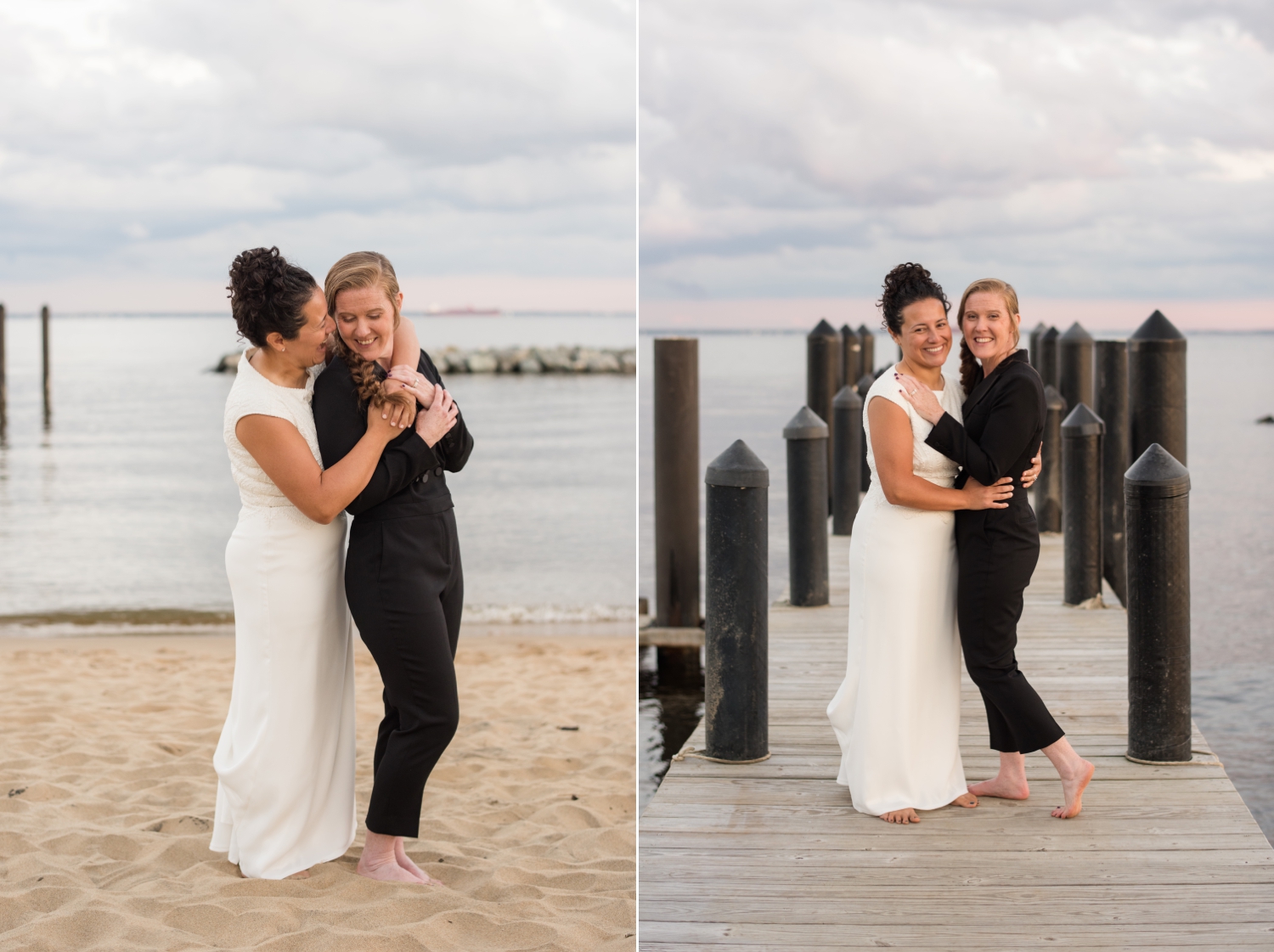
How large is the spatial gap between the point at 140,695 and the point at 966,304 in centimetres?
536

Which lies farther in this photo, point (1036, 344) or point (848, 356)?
point (1036, 344)

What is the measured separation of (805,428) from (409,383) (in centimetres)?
419

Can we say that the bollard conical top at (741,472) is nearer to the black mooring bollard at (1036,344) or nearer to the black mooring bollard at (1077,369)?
the black mooring bollard at (1077,369)

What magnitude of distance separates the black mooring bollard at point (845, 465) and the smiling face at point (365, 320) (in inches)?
251

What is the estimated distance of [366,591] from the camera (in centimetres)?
348

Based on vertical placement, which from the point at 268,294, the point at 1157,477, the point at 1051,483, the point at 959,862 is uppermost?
the point at 268,294

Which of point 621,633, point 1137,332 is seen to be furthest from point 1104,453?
point 621,633

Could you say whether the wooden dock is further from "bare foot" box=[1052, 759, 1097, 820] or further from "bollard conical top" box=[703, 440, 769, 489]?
"bollard conical top" box=[703, 440, 769, 489]

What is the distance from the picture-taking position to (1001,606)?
3.74 meters

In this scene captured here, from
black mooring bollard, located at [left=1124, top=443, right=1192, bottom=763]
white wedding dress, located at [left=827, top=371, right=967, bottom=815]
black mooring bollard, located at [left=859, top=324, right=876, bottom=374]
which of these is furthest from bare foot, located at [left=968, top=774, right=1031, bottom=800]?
black mooring bollard, located at [left=859, top=324, right=876, bottom=374]

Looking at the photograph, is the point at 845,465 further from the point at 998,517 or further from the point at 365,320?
the point at 365,320

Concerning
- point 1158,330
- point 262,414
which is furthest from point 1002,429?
point 1158,330

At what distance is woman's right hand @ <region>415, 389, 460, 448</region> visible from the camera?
11.2 ft

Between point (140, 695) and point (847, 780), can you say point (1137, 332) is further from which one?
point (140, 695)
